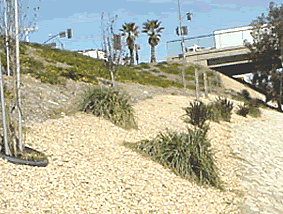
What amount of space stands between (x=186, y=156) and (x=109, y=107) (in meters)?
3.27

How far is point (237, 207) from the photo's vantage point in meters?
7.24

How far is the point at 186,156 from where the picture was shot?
796 centimetres

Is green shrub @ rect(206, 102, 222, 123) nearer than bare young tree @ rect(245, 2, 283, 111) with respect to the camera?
Yes

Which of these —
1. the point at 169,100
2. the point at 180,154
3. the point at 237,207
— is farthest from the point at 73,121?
the point at 169,100

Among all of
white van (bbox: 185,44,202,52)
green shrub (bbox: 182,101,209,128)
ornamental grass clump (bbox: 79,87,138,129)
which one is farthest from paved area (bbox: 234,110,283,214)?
white van (bbox: 185,44,202,52)

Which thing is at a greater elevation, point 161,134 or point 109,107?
point 109,107

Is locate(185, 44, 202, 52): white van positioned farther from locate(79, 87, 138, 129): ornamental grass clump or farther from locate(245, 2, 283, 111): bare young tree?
locate(79, 87, 138, 129): ornamental grass clump

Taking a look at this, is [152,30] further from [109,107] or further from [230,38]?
[109,107]

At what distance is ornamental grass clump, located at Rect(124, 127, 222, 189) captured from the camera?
7840 millimetres

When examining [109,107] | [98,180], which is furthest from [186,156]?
[109,107]

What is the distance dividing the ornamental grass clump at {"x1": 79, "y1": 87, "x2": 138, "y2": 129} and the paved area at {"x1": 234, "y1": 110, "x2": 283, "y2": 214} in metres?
3.11

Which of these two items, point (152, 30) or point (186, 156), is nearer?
point (186, 156)

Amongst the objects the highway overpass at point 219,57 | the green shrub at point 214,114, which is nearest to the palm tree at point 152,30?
the highway overpass at point 219,57

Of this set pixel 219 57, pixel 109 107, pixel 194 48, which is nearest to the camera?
pixel 109 107
